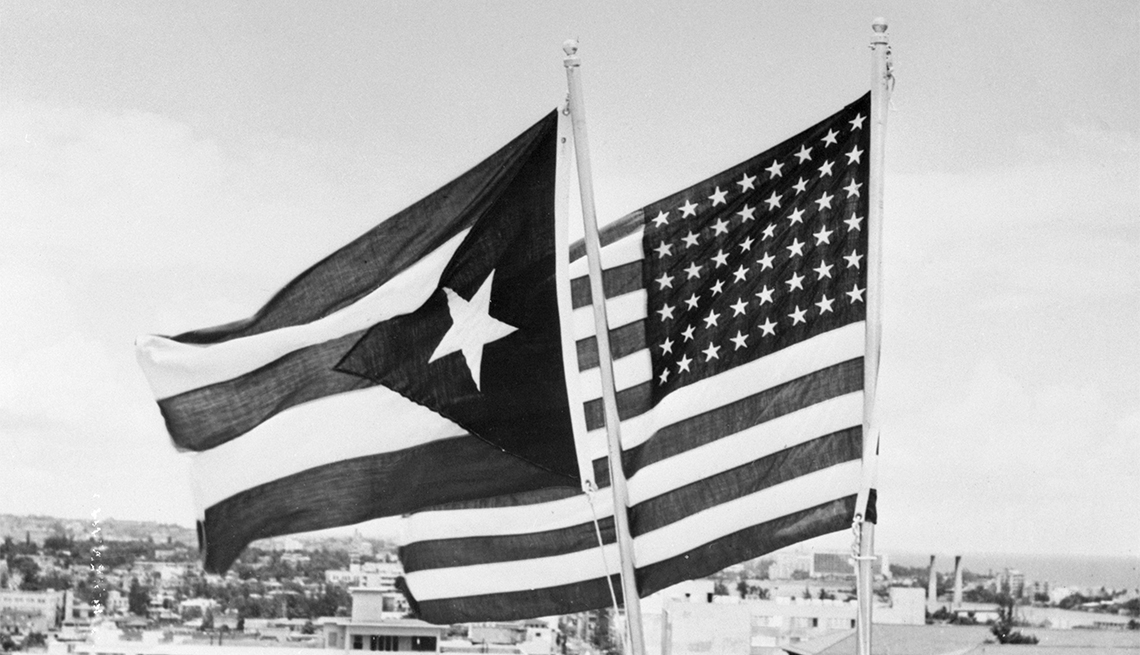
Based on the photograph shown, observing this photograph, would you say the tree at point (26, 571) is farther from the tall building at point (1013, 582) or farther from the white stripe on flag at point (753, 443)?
the white stripe on flag at point (753, 443)

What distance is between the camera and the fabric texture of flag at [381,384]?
578 centimetres

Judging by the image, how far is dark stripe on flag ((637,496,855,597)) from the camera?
560 centimetres

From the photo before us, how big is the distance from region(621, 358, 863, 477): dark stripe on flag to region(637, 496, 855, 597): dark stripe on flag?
0.40 m

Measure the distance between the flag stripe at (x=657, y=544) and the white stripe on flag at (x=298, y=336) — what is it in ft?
3.20

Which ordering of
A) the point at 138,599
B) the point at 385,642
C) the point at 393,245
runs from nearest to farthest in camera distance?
the point at 393,245 → the point at 385,642 → the point at 138,599

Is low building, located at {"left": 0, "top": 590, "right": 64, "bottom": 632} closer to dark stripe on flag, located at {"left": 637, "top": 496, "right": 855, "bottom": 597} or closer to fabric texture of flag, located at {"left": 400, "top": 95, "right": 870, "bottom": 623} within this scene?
fabric texture of flag, located at {"left": 400, "top": 95, "right": 870, "bottom": 623}

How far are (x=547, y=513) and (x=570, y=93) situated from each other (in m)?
1.78

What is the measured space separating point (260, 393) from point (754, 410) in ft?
6.69

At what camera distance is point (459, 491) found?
19.6 feet

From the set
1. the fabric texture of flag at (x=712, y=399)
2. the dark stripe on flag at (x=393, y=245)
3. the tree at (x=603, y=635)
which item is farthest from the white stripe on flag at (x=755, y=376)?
the tree at (x=603, y=635)

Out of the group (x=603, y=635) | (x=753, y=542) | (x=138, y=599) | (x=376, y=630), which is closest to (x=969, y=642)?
(x=603, y=635)

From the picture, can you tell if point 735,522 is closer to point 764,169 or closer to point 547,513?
point 547,513

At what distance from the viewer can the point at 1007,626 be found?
2441 centimetres

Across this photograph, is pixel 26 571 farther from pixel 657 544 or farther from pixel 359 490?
pixel 657 544
